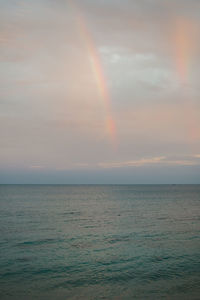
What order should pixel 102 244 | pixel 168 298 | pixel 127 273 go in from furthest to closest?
pixel 102 244 → pixel 127 273 → pixel 168 298

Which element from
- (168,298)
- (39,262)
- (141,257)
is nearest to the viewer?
(168,298)

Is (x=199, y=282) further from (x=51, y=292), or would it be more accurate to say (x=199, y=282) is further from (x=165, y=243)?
(x=165, y=243)

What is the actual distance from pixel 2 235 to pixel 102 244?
45.8 ft

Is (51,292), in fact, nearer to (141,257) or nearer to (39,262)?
(39,262)

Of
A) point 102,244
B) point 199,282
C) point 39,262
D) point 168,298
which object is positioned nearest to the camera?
point 168,298

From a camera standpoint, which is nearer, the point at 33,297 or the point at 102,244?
the point at 33,297

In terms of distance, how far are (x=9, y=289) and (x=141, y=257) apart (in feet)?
42.4

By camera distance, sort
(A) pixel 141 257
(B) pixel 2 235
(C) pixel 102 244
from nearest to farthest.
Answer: (A) pixel 141 257 < (C) pixel 102 244 < (B) pixel 2 235

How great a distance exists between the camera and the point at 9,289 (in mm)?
17422

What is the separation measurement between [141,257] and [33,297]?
12.4 metres

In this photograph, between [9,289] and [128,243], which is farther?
[128,243]

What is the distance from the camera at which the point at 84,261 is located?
23922mm

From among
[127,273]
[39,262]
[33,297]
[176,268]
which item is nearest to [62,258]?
[39,262]

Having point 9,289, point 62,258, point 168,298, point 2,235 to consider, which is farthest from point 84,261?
point 2,235
